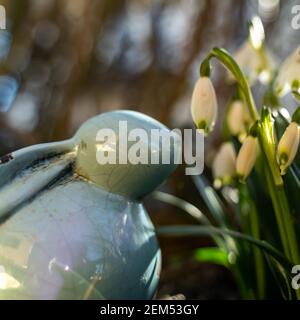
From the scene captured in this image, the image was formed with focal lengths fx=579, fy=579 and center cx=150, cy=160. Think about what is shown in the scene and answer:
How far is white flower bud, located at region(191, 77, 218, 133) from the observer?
2.08ft

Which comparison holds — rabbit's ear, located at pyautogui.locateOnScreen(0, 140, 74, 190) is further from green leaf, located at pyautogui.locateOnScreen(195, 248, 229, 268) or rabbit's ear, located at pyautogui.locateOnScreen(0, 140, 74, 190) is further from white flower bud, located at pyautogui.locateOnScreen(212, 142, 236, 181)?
green leaf, located at pyautogui.locateOnScreen(195, 248, 229, 268)

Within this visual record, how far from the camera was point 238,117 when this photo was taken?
0.80 meters

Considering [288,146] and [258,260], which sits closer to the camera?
[288,146]

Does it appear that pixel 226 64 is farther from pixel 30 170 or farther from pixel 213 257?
pixel 213 257

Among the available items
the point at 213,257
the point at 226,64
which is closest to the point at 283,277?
the point at 226,64

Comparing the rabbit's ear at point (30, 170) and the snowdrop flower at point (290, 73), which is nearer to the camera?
the rabbit's ear at point (30, 170)

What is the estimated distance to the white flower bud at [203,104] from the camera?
0.63m

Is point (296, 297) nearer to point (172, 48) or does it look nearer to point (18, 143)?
point (18, 143)

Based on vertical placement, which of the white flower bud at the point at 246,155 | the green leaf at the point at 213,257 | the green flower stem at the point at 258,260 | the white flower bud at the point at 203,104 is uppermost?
the white flower bud at the point at 203,104

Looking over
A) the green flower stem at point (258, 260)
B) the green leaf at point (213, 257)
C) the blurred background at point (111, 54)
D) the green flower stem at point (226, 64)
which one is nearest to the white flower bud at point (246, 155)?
the green flower stem at point (226, 64)

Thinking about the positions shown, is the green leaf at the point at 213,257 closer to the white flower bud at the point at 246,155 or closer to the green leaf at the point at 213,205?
the green leaf at the point at 213,205

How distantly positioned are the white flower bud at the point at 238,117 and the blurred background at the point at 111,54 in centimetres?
101

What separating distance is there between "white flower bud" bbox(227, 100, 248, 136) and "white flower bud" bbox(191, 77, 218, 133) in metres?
0.16

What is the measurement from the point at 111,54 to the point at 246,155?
1.59m
